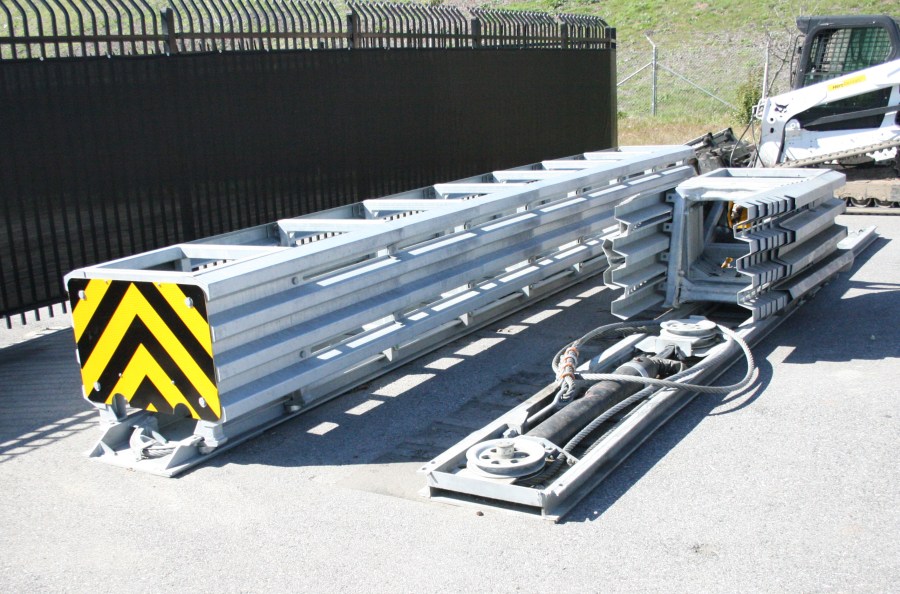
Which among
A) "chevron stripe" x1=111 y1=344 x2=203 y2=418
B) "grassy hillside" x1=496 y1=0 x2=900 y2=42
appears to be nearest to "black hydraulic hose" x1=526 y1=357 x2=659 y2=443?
"chevron stripe" x1=111 y1=344 x2=203 y2=418

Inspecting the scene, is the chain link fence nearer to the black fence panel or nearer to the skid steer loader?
the skid steer loader

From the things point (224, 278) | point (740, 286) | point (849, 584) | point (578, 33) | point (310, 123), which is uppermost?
point (578, 33)

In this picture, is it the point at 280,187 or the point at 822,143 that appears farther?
the point at 822,143

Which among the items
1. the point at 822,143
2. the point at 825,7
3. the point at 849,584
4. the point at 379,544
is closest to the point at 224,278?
the point at 379,544

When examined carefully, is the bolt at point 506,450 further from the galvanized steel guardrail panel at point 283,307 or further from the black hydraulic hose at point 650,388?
the galvanized steel guardrail panel at point 283,307

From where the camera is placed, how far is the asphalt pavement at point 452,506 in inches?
160

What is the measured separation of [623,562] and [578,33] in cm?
1201

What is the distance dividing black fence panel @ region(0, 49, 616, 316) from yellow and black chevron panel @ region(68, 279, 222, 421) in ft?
8.18

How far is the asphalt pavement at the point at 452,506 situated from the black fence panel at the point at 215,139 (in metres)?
1.73

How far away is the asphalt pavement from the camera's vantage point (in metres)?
4.06

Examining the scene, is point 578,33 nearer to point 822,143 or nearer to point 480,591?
point 822,143

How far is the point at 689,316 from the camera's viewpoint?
24.8 ft

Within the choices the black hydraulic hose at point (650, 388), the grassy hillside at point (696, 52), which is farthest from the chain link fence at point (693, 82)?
the black hydraulic hose at point (650, 388)

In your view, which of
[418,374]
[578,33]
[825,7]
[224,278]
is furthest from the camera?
[825,7]
